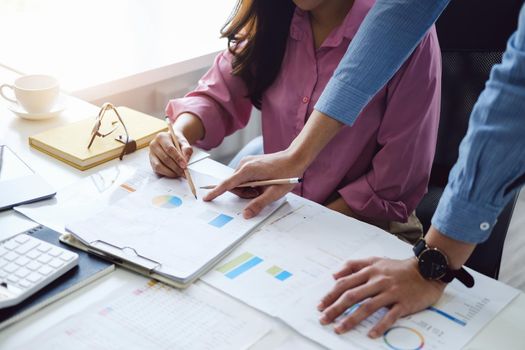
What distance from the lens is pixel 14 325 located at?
0.83 meters

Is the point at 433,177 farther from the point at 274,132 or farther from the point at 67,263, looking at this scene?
the point at 67,263

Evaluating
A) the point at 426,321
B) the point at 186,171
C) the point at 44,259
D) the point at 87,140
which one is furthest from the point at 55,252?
the point at 426,321

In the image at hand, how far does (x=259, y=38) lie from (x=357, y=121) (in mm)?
303

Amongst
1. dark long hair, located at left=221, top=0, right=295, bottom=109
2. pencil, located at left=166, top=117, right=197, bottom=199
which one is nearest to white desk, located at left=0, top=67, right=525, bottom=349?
pencil, located at left=166, top=117, right=197, bottom=199

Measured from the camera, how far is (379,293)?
87 cm

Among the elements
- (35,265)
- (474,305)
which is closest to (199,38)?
(35,265)

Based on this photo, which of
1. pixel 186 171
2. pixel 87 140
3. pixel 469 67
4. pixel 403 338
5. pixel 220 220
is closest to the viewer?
pixel 403 338

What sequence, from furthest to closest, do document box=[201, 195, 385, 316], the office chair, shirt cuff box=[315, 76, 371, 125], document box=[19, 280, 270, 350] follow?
the office chair
shirt cuff box=[315, 76, 371, 125]
document box=[201, 195, 385, 316]
document box=[19, 280, 270, 350]

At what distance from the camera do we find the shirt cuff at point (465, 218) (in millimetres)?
853

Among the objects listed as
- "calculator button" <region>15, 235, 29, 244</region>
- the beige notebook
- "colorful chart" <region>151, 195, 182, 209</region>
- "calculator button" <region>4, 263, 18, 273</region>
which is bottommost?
"colorful chart" <region>151, 195, 182, 209</region>

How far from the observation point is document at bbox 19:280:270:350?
0.79 meters

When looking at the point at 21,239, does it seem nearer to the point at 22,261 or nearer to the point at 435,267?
the point at 22,261

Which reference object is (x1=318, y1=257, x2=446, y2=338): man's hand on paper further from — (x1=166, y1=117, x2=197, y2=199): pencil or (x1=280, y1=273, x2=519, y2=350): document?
(x1=166, y1=117, x2=197, y2=199): pencil

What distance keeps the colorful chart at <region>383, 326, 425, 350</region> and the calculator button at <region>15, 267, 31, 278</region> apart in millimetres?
509
